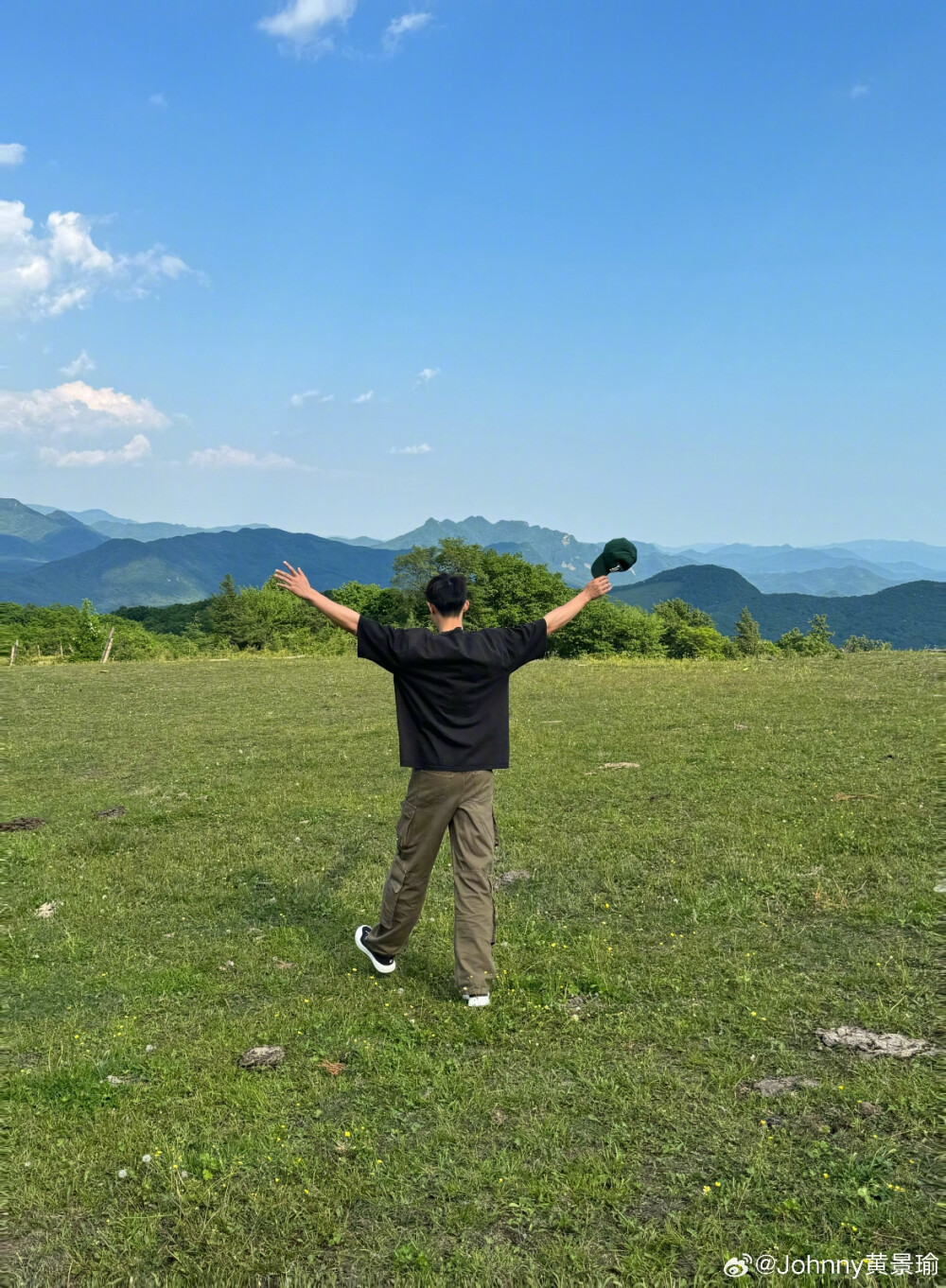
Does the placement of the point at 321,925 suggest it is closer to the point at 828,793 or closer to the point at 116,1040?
the point at 116,1040

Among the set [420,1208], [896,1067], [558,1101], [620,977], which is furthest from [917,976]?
[420,1208]

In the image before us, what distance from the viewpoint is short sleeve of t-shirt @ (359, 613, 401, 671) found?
252 inches

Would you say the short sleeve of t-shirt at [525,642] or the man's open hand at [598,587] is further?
the man's open hand at [598,587]

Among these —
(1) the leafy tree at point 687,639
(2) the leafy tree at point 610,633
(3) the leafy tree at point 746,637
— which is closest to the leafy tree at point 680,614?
(1) the leafy tree at point 687,639

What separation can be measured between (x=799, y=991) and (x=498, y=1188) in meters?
3.32

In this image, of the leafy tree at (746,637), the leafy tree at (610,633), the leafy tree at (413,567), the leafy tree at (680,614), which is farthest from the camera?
the leafy tree at (680,614)

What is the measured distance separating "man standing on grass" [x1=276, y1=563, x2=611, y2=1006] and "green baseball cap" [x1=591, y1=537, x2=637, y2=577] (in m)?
0.25

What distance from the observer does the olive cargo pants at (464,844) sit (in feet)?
21.2

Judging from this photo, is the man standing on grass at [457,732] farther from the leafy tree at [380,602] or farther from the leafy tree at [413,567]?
the leafy tree at [413,567]

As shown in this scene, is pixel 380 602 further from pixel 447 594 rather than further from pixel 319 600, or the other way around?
pixel 447 594

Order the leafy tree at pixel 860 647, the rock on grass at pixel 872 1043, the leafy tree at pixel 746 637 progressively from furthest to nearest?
the leafy tree at pixel 746 637
the leafy tree at pixel 860 647
the rock on grass at pixel 872 1043

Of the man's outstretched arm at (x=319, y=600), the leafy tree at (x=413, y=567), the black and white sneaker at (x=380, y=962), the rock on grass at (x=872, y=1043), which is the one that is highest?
the leafy tree at (x=413, y=567)

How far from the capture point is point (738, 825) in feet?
36.1

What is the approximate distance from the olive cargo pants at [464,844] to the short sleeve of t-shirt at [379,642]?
101 cm
